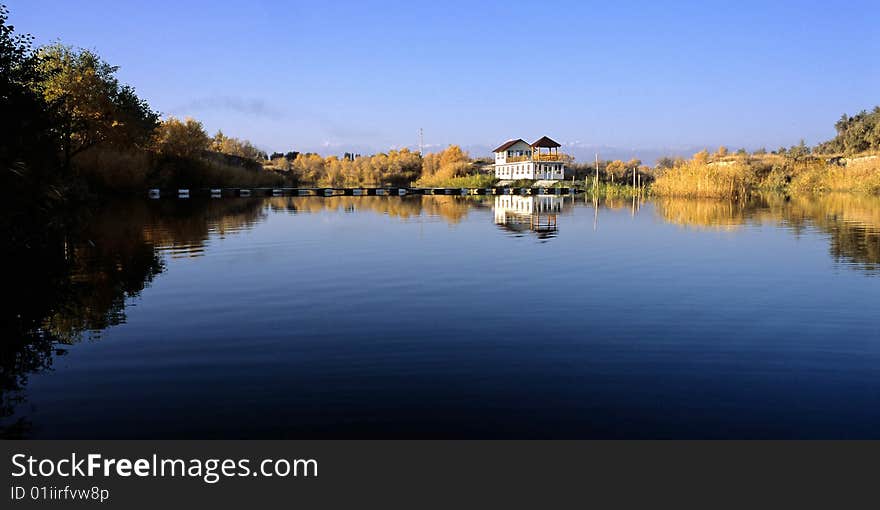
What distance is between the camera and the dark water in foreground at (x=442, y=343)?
308 inches

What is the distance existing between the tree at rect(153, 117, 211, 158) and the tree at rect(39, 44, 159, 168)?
864 cm

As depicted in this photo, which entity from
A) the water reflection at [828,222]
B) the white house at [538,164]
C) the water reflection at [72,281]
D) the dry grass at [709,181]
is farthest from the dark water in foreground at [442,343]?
the white house at [538,164]

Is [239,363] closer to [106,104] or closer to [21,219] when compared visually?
[21,219]

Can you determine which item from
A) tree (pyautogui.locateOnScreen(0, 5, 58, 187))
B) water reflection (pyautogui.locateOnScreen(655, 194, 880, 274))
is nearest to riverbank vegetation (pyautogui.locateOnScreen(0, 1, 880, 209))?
tree (pyautogui.locateOnScreen(0, 5, 58, 187))

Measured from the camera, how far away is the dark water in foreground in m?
7.82

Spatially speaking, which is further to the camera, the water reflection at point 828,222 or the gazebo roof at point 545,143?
the gazebo roof at point 545,143

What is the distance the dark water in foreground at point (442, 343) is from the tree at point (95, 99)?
4394 centimetres

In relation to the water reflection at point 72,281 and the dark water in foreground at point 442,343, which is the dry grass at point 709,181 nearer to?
the dark water in foreground at point 442,343
